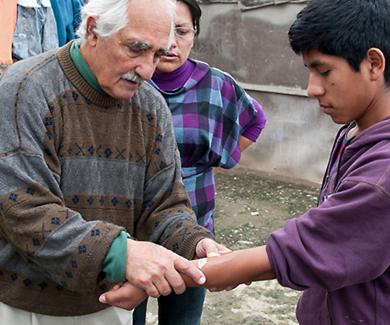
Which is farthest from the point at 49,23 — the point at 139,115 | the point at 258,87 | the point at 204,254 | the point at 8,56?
the point at 258,87

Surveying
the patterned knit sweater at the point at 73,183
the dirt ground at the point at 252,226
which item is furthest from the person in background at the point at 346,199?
the dirt ground at the point at 252,226

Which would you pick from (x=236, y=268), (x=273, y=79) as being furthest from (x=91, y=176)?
(x=273, y=79)

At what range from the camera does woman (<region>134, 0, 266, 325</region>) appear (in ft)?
9.00

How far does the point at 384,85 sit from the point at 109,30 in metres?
0.81

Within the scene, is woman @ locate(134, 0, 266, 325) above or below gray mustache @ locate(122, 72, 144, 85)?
below

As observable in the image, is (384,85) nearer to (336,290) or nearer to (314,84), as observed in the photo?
(314,84)

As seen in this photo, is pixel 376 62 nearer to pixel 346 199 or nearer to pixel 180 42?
pixel 346 199

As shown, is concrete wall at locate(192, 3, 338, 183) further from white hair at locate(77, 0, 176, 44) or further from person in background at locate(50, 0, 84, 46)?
white hair at locate(77, 0, 176, 44)

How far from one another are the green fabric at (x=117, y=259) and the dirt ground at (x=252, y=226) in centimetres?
207

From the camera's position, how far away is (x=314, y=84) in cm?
179

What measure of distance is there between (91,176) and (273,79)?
15.8ft

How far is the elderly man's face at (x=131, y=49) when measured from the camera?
1.84 m

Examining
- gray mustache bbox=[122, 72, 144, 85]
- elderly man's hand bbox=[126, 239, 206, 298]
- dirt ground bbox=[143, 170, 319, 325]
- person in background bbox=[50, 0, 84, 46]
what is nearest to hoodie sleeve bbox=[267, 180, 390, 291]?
elderly man's hand bbox=[126, 239, 206, 298]

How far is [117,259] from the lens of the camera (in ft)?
5.99
